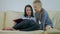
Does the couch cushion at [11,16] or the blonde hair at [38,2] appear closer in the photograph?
the couch cushion at [11,16]

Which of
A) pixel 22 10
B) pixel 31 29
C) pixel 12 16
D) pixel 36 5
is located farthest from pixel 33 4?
pixel 31 29

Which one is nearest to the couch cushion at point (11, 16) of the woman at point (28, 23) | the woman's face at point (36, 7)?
the woman at point (28, 23)

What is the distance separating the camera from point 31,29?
7.39 feet

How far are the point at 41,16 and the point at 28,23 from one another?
1.39ft

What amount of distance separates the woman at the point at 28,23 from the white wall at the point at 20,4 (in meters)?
0.15

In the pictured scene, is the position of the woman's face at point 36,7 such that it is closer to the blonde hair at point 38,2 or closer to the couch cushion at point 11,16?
the blonde hair at point 38,2

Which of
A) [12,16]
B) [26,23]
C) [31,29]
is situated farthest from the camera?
[12,16]

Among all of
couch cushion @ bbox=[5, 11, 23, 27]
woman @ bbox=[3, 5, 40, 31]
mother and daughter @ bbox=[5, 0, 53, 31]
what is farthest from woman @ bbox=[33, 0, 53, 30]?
couch cushion @ bbox=[5, 11, 23, 27]

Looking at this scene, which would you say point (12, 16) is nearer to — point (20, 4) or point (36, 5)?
point (20, 4)

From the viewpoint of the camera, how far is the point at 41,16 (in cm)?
271

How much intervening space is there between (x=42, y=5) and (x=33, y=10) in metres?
0.23

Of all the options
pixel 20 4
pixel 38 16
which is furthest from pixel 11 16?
pixel 38 16

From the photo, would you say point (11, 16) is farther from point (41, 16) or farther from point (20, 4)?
point (41, 16)

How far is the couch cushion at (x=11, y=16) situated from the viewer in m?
2.60
